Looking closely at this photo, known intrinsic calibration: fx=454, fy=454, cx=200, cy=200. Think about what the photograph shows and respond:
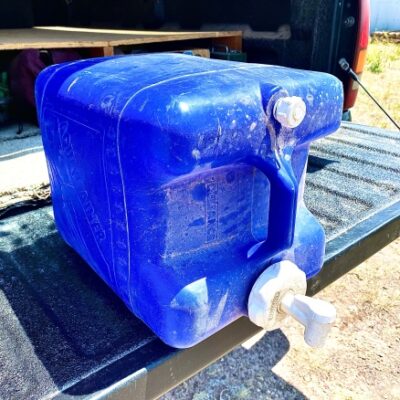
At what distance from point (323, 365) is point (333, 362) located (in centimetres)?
4

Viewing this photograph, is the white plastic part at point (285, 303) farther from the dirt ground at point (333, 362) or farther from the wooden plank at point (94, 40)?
the wooden plank at point (94, 40)

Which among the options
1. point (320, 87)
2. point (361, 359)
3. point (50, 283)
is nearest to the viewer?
point (320, 87)

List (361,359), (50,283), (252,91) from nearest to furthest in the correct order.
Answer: (252,91) < (50,283) < (361,359)

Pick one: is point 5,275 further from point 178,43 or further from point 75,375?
point 178,43

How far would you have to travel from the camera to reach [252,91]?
779 mm

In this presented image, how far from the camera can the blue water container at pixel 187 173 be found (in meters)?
0.73

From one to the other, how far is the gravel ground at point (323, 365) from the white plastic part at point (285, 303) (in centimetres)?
82

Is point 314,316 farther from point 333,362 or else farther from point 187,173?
point 333,362

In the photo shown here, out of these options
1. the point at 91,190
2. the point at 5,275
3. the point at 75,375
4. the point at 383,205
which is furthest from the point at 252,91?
the point at 383,205

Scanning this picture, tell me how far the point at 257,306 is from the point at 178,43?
106 inches

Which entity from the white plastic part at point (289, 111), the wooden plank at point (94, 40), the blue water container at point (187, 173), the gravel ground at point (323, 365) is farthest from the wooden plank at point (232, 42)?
the white plastic part at point (289, 111)

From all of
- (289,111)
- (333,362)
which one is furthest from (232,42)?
(289,111)

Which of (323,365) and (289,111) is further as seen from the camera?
(323,365)

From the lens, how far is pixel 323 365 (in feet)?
5.61
